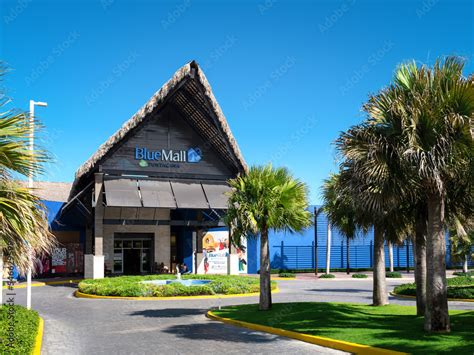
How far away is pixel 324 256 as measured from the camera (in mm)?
49312

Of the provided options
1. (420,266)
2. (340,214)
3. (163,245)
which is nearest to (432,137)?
(420,266)

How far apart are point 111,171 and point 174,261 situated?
1295 cm

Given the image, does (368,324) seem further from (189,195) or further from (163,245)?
(163,245)

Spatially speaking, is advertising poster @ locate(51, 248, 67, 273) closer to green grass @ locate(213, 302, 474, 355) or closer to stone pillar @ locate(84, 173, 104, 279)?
stone pillar @ locate(84, 173, 104, 279)

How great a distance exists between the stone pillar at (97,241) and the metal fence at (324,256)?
19.5m

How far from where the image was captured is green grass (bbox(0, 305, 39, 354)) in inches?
360

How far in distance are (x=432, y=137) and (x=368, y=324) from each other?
5067 mm

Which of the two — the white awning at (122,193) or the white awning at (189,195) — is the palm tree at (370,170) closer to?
the white awning at (122,193)

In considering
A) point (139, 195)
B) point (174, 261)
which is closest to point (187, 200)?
point (139, 195)

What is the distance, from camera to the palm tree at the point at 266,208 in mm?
17609

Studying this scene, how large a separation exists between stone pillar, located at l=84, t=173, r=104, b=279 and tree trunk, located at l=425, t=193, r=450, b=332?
21423 millimetres

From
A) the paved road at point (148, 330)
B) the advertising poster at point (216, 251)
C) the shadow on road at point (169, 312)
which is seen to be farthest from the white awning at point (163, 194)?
the shadow on road at point (169, 312)

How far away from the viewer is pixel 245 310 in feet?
59.2

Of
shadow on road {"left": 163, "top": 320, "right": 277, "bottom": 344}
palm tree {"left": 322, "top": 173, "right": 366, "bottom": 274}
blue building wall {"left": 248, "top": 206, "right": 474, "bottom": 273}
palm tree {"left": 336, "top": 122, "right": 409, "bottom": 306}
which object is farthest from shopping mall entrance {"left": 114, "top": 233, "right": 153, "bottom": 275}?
palm tree {"left": 336, "top": 122, "right": 409, "bottom": 306}
